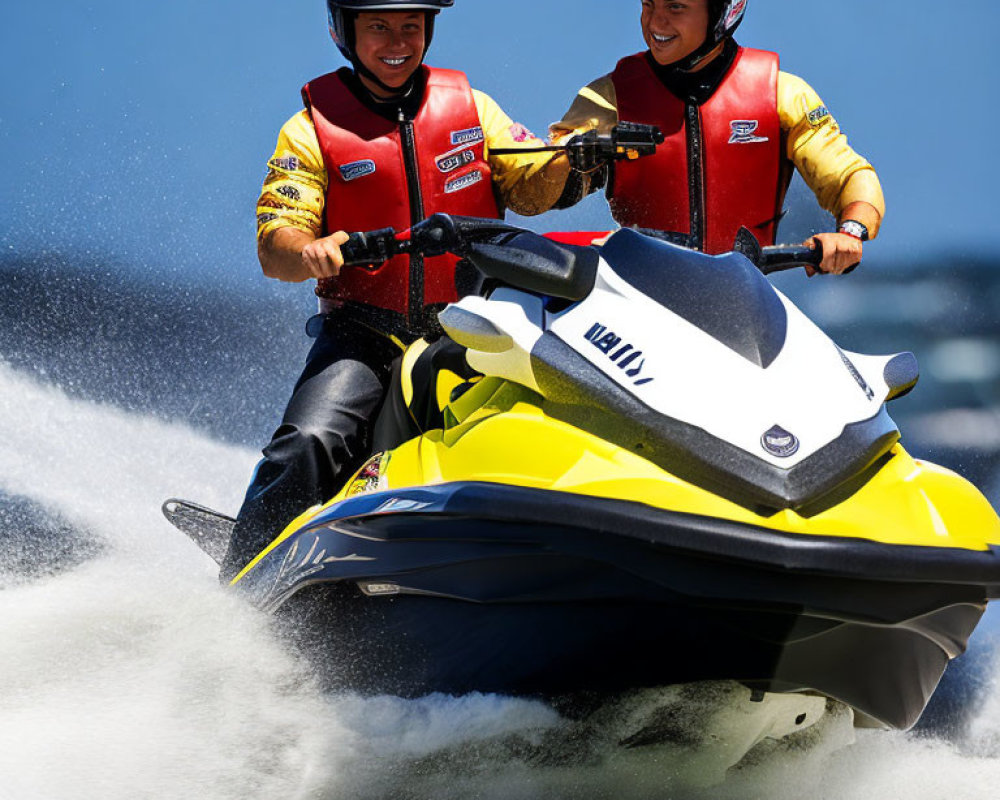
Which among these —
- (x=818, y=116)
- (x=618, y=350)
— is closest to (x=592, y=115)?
(x=818, y=116)

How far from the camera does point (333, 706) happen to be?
2627 mm

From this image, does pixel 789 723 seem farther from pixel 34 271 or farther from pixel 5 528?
pixel 34 271

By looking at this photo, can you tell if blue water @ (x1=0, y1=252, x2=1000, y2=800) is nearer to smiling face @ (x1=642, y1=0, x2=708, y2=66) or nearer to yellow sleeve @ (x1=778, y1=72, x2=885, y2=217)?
yellow sleeve @ (x1=778, y1=72, x2=885, y2=217)

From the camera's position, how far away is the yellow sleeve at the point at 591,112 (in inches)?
147

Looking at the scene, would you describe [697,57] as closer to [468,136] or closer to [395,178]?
[468,136]

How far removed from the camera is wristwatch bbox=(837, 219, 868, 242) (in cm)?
317

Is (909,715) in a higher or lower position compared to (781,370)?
lower

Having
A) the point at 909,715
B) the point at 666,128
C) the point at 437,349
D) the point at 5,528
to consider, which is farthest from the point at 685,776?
the point at 5,528

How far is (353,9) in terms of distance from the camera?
3.27m

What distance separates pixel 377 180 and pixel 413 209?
124 mm

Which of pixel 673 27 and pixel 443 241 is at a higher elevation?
pixel 673 27

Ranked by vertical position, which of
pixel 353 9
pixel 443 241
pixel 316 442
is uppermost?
pixel 353 9

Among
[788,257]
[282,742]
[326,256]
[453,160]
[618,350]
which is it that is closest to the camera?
[618,350]

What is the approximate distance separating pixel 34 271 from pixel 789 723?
5958mm
